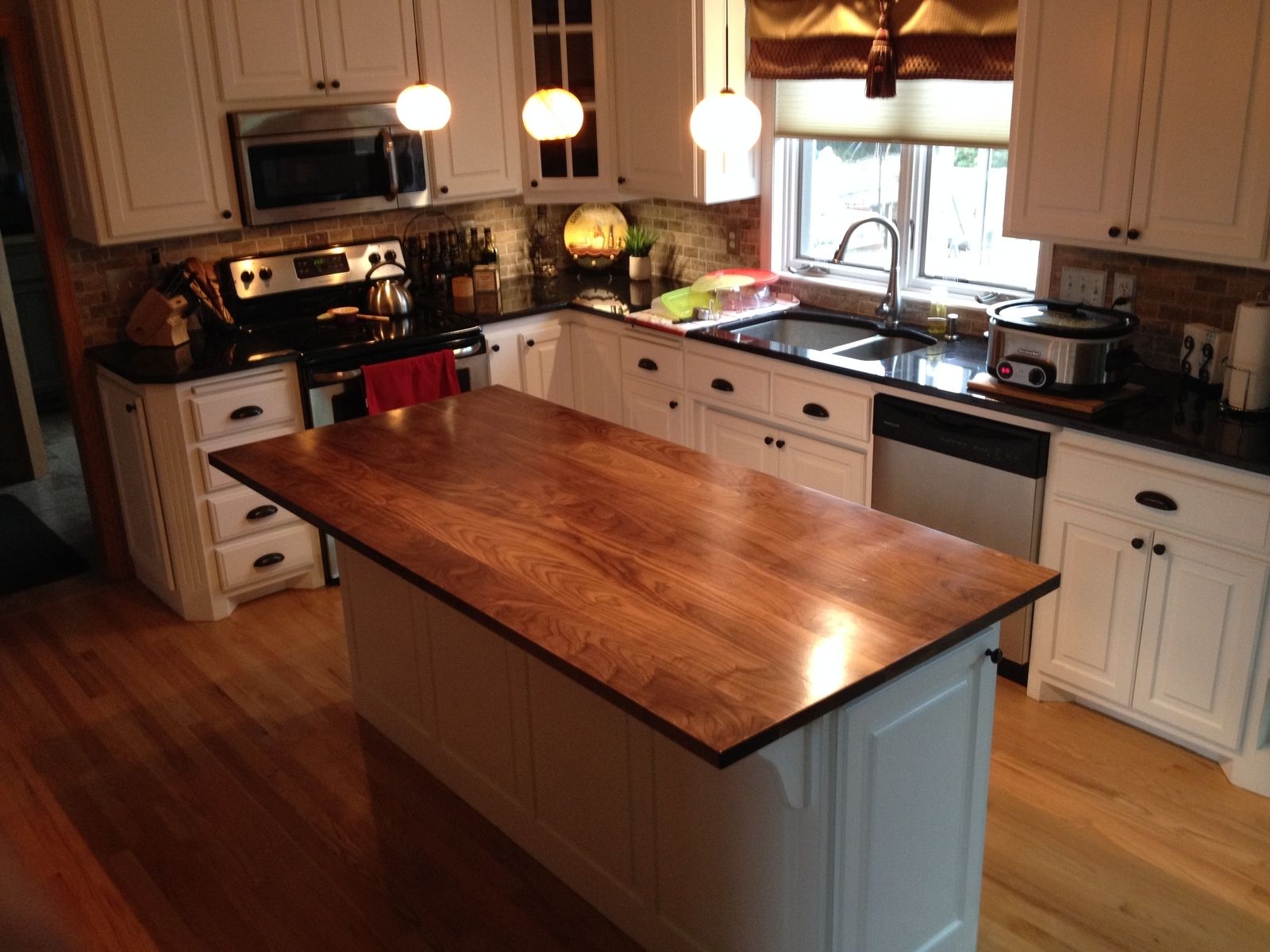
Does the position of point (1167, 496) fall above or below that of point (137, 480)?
above

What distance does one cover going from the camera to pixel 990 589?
2277mm

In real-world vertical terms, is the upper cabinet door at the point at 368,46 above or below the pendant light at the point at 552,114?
above

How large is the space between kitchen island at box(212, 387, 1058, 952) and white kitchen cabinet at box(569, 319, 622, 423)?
1.81 meters

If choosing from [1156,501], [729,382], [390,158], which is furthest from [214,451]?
[1156,501]

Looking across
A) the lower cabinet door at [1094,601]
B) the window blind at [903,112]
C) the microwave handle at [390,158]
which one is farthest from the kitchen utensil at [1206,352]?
the microwave handle at [390,158]

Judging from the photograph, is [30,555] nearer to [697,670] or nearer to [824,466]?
[824,466]

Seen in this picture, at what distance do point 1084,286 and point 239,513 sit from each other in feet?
10.1

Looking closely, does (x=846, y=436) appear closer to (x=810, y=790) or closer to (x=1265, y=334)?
(x=1265, y=334)

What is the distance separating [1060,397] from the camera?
3.46 m

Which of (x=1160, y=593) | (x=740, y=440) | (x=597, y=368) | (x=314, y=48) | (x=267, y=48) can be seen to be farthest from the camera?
(x=597, y=368)

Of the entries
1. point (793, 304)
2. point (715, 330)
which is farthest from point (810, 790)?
point (793, 304)

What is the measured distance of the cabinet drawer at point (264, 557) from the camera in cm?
442

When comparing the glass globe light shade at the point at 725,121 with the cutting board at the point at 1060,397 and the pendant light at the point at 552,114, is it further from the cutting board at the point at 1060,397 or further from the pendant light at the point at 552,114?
the cutting board at the point at 1060,397

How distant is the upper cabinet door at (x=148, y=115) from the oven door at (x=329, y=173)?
0.41ft
